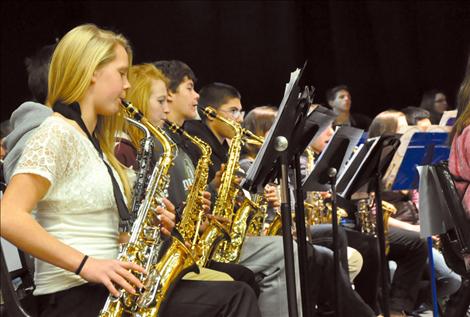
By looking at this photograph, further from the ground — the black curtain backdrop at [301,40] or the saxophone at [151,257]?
the black curtain backdrop at [301,40]

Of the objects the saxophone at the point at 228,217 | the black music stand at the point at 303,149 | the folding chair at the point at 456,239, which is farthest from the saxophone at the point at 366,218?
the black music stand at the point at 303,149

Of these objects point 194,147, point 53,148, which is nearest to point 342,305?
point 194,147

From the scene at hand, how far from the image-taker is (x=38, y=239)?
225 centimetres

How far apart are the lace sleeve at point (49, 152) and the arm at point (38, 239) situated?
0.03m

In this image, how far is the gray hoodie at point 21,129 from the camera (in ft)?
9.32

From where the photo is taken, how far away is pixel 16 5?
272 inches

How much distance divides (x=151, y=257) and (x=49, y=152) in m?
0.48

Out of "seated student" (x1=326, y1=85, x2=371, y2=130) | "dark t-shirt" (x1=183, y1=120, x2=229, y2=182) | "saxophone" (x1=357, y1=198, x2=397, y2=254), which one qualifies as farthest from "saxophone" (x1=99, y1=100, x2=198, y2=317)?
"seated student" (x1=326, y1=85, x2=371, y2=130)

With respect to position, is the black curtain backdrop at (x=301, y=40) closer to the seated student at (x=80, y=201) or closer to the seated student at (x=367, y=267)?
the seated student at (x=367, y=267)

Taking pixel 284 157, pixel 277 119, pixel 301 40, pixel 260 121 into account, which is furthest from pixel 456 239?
pixel 301 40

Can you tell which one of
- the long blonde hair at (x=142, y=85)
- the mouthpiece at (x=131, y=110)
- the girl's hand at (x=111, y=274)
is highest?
the long blonde hair at (x=142, y=85)

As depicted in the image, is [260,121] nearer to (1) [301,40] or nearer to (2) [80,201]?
(2) [80,201]

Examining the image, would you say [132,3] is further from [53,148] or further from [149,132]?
[53,148]

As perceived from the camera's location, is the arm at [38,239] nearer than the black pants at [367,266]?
Yes
